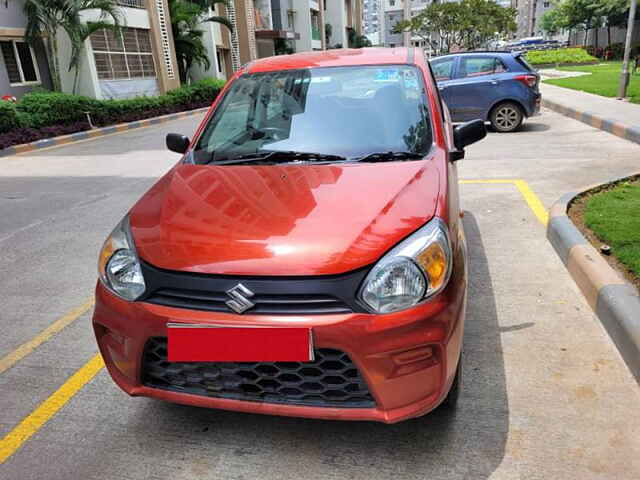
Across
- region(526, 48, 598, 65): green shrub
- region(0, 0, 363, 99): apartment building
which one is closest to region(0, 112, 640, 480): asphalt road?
region(0, 0, 363, 99): apartment building

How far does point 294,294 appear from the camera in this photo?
1841mm

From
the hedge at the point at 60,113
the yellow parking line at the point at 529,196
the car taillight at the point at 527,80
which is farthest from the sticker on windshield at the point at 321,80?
the hedge at the point at 60,113

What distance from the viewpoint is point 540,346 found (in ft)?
9.45

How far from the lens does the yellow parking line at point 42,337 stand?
9.91 ft

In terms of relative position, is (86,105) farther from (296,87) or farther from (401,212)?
(401,212)

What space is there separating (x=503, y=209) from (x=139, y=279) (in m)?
4.20

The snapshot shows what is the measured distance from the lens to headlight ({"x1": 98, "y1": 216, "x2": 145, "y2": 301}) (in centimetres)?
205

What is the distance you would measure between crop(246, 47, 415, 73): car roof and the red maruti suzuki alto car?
110cm

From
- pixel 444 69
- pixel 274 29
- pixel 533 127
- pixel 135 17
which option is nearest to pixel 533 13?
pixel 274 29

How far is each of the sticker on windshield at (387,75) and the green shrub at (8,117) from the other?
1134cm

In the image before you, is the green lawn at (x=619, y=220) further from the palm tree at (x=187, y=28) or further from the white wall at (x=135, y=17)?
the palm tree at (x=187, y=28)

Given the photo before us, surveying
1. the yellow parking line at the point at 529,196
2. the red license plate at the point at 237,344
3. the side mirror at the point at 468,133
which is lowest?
the yellow parking line at the point at 529,196

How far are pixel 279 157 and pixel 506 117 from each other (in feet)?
28.1

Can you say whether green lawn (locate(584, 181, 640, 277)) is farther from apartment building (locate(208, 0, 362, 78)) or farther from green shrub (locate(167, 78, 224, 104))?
apartment building (locate(208, 0, 362, 78))
